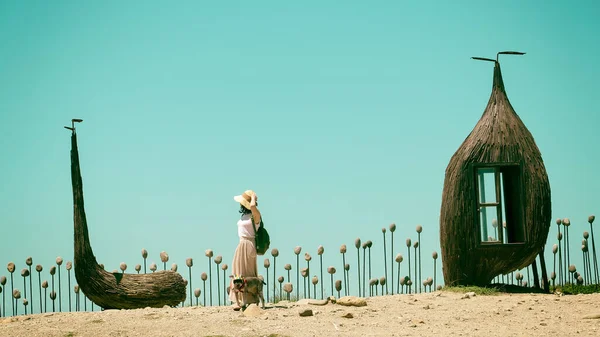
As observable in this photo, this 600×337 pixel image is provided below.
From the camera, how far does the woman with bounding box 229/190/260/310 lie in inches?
514

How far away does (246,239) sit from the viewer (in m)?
13.2

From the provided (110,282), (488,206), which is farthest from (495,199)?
(110,282)

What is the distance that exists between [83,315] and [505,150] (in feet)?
30.2

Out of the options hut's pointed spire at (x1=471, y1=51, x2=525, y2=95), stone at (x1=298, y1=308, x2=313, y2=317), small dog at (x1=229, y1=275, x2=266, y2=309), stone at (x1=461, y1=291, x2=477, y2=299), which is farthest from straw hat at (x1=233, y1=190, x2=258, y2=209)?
hut's pointed spire at (x1=471, y1=51, x2=525, y2=95)

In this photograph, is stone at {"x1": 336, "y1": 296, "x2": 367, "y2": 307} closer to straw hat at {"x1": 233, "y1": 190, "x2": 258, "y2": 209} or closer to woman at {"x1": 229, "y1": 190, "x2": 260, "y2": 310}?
woman at {"x1": 229, "y1": 190, "x2": 260, "y2": 310}

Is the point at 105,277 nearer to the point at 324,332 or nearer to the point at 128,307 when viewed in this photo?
the point at 128,307

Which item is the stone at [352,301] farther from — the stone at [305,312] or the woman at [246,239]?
the woman at [246,239]

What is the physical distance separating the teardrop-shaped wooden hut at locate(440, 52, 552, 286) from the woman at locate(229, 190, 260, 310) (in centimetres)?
476

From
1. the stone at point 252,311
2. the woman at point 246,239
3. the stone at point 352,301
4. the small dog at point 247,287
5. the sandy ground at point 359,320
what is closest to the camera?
the sandy ground at point 359,320

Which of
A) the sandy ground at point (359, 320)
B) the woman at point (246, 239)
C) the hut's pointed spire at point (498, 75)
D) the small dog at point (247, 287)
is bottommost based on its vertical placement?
the sandy ground at point (359, 320)

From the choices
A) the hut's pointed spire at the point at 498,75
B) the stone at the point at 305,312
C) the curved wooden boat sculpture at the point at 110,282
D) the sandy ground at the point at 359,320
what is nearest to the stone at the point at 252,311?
the sandy ground at the point at 359,320

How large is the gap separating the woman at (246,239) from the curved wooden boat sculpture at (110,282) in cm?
317

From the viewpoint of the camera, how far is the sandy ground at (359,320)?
37.0 feet

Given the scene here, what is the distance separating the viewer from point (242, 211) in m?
13.3
